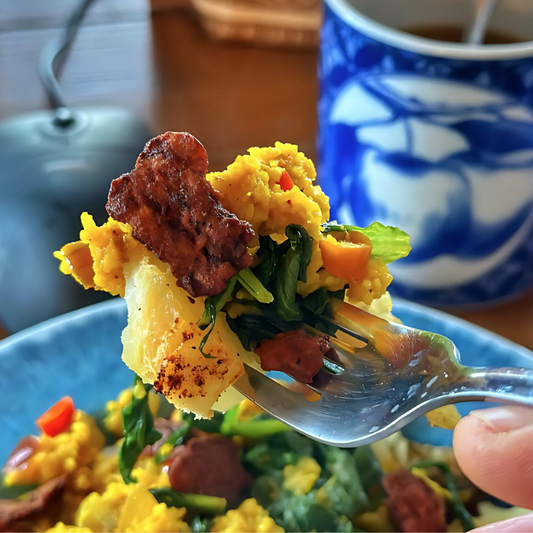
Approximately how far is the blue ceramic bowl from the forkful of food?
261 millimetres

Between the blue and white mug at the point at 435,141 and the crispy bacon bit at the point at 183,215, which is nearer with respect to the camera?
the crispy bacon bit at the point at 183,215

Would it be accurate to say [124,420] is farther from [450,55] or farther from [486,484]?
[450,55]

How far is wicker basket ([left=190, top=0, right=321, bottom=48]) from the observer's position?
1134mm

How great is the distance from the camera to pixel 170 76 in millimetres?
1155

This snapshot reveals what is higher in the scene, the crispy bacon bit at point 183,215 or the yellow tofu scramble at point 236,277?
the crispy bacon bit at point 183,215

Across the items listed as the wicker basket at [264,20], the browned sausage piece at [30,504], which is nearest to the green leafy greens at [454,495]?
the browned sausage piece at [30,504]

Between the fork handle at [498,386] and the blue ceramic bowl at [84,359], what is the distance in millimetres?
273

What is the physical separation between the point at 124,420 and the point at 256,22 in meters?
0.82

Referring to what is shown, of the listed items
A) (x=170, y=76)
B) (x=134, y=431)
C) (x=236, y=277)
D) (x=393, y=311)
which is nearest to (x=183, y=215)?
(x=236, y=277)

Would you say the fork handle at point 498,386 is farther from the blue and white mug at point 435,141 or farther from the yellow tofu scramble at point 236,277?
the blue and white mug at point 435,141

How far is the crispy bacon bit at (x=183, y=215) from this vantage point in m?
0.39

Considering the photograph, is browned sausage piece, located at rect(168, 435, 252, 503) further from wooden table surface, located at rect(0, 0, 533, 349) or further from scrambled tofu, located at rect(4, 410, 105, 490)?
wooden table surface, located at rect(0, 0, 533, 349)

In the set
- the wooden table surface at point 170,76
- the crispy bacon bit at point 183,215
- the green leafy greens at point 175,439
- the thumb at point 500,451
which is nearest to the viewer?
the crispy bacon bit at point 183,215

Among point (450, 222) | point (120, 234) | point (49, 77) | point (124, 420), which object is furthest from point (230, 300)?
point (49, 77)
